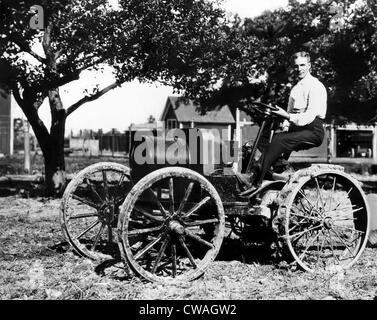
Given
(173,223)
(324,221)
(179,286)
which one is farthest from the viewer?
(324,221)

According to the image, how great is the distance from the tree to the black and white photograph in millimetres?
33

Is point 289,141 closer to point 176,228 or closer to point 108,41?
point 176,228

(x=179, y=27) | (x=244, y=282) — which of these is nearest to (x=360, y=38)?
A: (x=179, y=27)

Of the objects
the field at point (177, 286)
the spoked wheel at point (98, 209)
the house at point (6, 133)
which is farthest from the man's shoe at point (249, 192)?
the house at point (6, 133)

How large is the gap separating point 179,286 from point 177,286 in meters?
0.02

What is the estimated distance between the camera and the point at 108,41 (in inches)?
377

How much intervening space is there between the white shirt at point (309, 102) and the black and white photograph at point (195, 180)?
0.05ft

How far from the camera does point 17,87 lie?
408 inches

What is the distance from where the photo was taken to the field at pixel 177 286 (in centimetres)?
399

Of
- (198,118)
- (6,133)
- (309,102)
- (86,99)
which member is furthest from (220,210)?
(198,118)

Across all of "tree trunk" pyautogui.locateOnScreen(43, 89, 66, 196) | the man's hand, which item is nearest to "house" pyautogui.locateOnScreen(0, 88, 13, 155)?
"tree trunk" pyautogui.locateOnScreen(43, 89, 66, 196)

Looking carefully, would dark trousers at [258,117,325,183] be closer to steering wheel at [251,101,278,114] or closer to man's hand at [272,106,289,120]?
man's hand at [272,106,289,120]

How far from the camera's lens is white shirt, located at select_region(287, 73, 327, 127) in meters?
4.93
